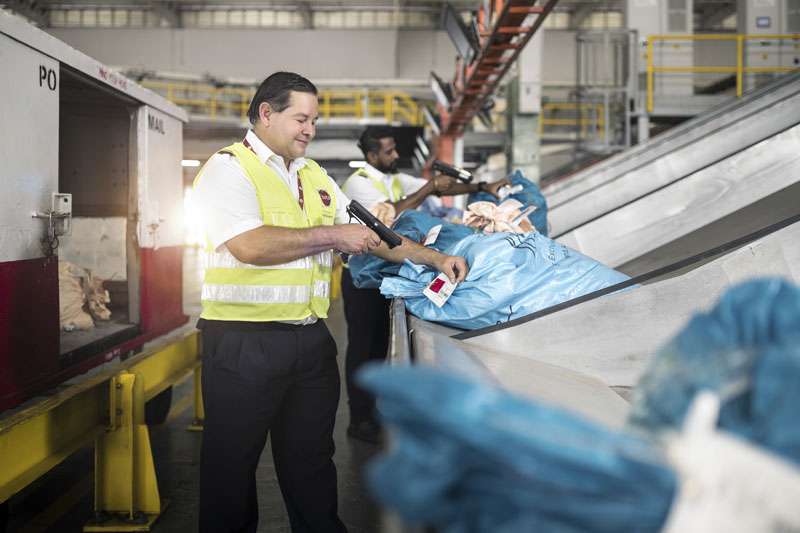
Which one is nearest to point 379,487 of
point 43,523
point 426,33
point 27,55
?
point 27,55

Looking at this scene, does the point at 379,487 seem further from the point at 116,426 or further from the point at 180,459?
the point at 180,459

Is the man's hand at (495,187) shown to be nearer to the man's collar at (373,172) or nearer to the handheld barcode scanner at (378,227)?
the man's collar at (373,172)

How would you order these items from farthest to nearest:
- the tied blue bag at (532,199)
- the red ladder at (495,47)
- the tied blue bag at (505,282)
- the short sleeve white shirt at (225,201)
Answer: the red ladder at (495,47), the tied blue bag at (532,199), the tied blue bag at (505,282), the short sleeve white shirt at (225,201)

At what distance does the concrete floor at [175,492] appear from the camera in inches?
115

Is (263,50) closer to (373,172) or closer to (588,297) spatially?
(373,172)

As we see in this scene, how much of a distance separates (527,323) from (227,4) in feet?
69.0

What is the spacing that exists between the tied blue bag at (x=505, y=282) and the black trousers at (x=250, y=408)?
0.42 metres

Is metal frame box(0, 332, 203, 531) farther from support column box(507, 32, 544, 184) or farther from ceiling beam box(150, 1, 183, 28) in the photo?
→ ceiling beam box(150, 1, 183, 28)

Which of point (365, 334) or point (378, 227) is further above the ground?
point (378, 227)

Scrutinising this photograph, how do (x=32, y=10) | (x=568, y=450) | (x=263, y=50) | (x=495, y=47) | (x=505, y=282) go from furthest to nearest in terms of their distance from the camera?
(x=263, y=50) < (x=32, y=10) < (x=495, y=47) < (x=505, y=282) < (x=568, y=450)

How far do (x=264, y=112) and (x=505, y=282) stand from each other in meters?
0.99

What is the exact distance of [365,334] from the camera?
4.06m

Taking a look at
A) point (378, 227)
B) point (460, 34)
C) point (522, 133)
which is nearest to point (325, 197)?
point (378, 227)

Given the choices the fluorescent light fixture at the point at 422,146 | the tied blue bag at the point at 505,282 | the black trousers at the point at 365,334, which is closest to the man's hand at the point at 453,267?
the tied blue bag at the point at 505,282
